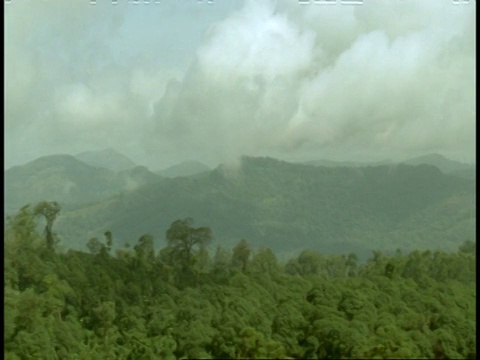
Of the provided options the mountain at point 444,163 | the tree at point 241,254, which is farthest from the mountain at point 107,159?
the mountain at point 444,163

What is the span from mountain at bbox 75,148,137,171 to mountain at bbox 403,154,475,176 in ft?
4.64

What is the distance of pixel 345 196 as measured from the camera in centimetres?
510

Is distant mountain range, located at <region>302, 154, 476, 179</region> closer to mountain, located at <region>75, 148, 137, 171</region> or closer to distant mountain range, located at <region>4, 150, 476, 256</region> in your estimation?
distant mountain range, located at <region>4, 150, 476, 256</region>

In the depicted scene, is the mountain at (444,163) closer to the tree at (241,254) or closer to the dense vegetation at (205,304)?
the dense vegetation at (205,304)

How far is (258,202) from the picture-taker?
5.01 metres

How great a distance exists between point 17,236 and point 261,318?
A: 1289mm

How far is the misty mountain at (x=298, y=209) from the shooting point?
4.98 m

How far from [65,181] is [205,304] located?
0.93 m

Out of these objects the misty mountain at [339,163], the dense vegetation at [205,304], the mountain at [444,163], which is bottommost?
the dense vegetation at [205,304]

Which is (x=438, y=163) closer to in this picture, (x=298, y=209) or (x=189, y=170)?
(x=298, y=209)

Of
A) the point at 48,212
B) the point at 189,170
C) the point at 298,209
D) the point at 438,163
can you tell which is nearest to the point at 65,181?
the point at 48,212

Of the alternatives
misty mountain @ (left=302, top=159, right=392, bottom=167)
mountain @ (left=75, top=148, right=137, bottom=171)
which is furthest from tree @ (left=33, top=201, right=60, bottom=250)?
misty mountain @ (left=302, top=159, right=392, bottom=167)

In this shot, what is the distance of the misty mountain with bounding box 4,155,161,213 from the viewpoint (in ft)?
16.3

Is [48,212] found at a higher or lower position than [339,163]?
lower
